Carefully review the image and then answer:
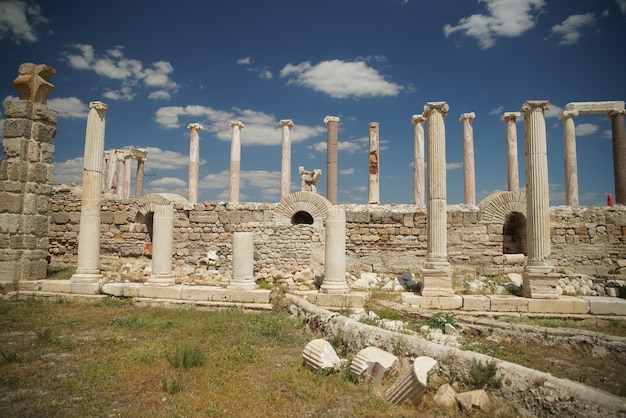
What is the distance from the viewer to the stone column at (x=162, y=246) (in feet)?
32.7

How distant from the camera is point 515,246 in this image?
44.1ft

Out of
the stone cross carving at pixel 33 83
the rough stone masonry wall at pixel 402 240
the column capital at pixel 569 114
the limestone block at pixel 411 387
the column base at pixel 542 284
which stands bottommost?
the limestone block at pixel 411 387

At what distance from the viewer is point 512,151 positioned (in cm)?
1748

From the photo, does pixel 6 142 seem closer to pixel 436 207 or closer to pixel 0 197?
pixel 0 197

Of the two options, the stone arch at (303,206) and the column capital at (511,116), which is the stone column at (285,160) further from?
the column capital at (511,116)

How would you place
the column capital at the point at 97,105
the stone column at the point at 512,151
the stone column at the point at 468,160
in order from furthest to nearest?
the stone column at the point at 468,160
the stone column at the point at 512,151
the column capital at the point at 97,105

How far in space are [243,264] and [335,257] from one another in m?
2.18

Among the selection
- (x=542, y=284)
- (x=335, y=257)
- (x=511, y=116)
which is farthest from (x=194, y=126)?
(x=542, y=284)

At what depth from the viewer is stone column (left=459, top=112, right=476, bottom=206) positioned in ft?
58.0

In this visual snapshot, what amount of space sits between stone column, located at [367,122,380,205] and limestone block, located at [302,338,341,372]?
1274 cm

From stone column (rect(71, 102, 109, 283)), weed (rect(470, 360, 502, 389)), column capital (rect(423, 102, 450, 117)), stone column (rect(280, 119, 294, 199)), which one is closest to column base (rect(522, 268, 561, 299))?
column capital (rect(423, 102, 450, 117))

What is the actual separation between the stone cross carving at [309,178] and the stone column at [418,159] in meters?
4.31

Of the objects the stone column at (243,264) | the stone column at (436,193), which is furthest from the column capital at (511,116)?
the stone column at (243,264)

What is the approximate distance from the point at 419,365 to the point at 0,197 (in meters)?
11.1
